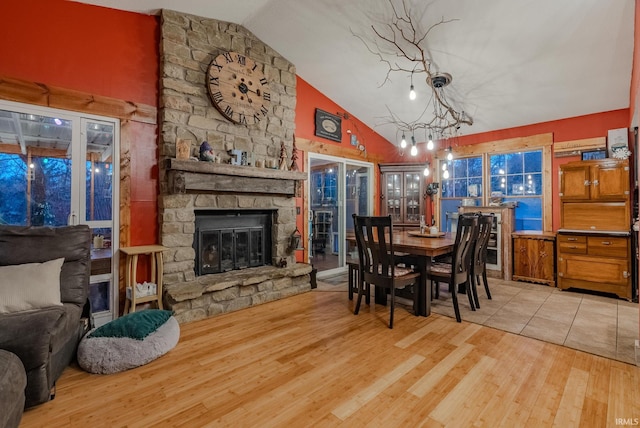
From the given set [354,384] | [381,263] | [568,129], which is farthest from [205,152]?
[568,129]

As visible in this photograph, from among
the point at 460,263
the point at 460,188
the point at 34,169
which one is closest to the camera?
the point at 34,169

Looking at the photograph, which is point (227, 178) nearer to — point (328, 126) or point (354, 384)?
point (328, 126)

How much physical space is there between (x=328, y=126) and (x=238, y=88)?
5.63 feet

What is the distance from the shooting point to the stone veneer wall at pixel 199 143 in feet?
10.7

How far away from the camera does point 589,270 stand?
13.1 feet

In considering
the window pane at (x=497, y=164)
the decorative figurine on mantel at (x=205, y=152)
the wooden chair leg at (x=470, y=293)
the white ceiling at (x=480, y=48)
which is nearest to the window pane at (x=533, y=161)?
the window pane at (x=497, y=164)

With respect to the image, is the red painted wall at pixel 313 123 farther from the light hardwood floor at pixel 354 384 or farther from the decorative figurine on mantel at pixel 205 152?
the light hardwood floor at pixel 354 384

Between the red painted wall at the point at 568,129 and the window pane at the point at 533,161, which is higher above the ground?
the red painted wall at the point at 568,129

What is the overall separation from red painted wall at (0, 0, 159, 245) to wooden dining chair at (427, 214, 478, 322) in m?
3.06

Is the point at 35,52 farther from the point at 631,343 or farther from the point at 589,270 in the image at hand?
the point at 589,270

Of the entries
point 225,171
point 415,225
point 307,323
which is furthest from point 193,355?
point 415,225

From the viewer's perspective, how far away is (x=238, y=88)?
3812mm

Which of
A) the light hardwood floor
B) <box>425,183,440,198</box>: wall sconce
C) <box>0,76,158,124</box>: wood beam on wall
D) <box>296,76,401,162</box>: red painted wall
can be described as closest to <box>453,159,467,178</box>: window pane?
<box>425,183,440,198</box>: wall sconce

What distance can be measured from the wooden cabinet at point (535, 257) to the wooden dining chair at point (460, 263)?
1.79 m
